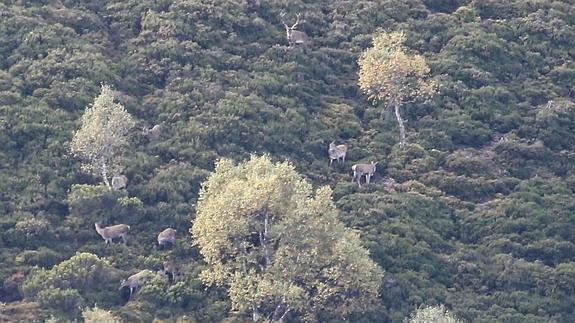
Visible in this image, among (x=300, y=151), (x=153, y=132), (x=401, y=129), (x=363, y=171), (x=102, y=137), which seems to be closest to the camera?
(x=102, y=137)

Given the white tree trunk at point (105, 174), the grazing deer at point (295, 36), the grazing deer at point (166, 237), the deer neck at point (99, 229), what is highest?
the grazing deer at point (295, 36)

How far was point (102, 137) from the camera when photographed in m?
59.5

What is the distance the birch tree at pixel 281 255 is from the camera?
173 ft

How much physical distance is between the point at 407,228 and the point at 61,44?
1987cm

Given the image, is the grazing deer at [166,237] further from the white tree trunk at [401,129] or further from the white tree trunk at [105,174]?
the white tree trunk at [401,129]

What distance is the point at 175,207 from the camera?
59.5 meters

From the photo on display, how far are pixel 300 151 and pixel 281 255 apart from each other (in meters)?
12.8

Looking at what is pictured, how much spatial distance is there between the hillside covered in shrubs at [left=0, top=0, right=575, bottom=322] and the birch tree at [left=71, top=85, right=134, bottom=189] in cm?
29

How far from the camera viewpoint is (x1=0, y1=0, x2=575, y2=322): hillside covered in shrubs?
54.5 m

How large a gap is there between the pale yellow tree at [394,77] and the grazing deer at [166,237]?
45.1 feet

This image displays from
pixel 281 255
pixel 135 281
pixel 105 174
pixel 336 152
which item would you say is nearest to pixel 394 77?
pixel 336 152

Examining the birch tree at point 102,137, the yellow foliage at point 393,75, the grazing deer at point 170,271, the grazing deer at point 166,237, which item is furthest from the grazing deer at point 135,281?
the yellow foliage at point 393,75

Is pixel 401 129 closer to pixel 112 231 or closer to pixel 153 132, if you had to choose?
pixel 153 132

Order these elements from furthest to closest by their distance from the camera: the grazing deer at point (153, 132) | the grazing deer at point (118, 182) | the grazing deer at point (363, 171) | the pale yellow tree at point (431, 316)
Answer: the grazing deer at point (153, 132) < the grazing deer at point (363, 171) < the grazing deer at point (118, 182) < the pale yellow tree at point (431, 316)
